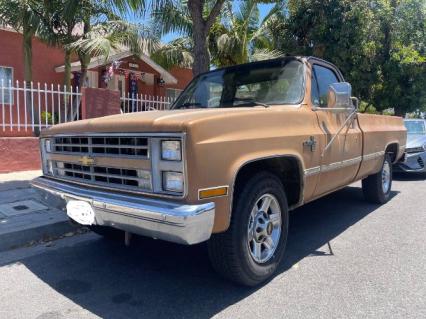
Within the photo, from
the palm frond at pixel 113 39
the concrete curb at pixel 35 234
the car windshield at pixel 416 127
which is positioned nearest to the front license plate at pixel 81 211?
the concrete curb at pixel 35 234

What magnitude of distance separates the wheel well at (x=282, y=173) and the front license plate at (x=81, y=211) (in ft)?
3.78

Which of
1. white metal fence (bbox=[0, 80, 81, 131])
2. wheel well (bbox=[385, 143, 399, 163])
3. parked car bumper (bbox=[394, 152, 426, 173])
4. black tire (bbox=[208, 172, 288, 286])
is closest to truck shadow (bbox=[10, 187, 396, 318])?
black tire (bbox=[208, 172, 288, 286])

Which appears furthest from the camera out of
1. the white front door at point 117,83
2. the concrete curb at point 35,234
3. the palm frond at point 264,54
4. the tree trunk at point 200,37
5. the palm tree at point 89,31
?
the white front door at point 117,83

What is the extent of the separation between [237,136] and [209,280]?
1.38m

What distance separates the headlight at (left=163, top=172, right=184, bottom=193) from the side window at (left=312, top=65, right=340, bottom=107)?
209 centimetres

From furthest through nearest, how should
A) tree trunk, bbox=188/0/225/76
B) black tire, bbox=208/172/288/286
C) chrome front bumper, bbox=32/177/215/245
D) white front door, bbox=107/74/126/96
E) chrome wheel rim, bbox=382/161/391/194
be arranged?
white front door, bbox=107/74/126/96, tree trunk, bbox=188/0/225/76, chrome wheel rim, bbox=382/161/391/194, black tire, bbox=208/172/288/286, chrome front bumper, bbox=32/177/215/245

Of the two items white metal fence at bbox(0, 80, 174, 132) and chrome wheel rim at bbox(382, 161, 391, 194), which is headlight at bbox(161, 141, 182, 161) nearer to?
chrome wheel rim at bbox(382, 161, 391, 194)

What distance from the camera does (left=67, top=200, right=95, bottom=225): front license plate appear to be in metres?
3.30

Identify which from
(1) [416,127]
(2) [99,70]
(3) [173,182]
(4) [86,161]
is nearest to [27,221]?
(4) [86,161]

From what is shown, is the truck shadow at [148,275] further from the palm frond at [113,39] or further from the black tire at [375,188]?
the palm frond at [113,39]

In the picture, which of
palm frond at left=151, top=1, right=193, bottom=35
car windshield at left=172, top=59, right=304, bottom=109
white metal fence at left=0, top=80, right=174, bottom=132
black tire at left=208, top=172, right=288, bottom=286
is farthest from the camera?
white metal fence at left=0, top=80, right=174, bottom=132

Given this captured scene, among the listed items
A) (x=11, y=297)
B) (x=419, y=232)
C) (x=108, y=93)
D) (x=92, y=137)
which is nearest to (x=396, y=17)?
(x=108, y=93)

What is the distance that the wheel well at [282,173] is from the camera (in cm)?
338

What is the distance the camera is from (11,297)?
3.38 meters
